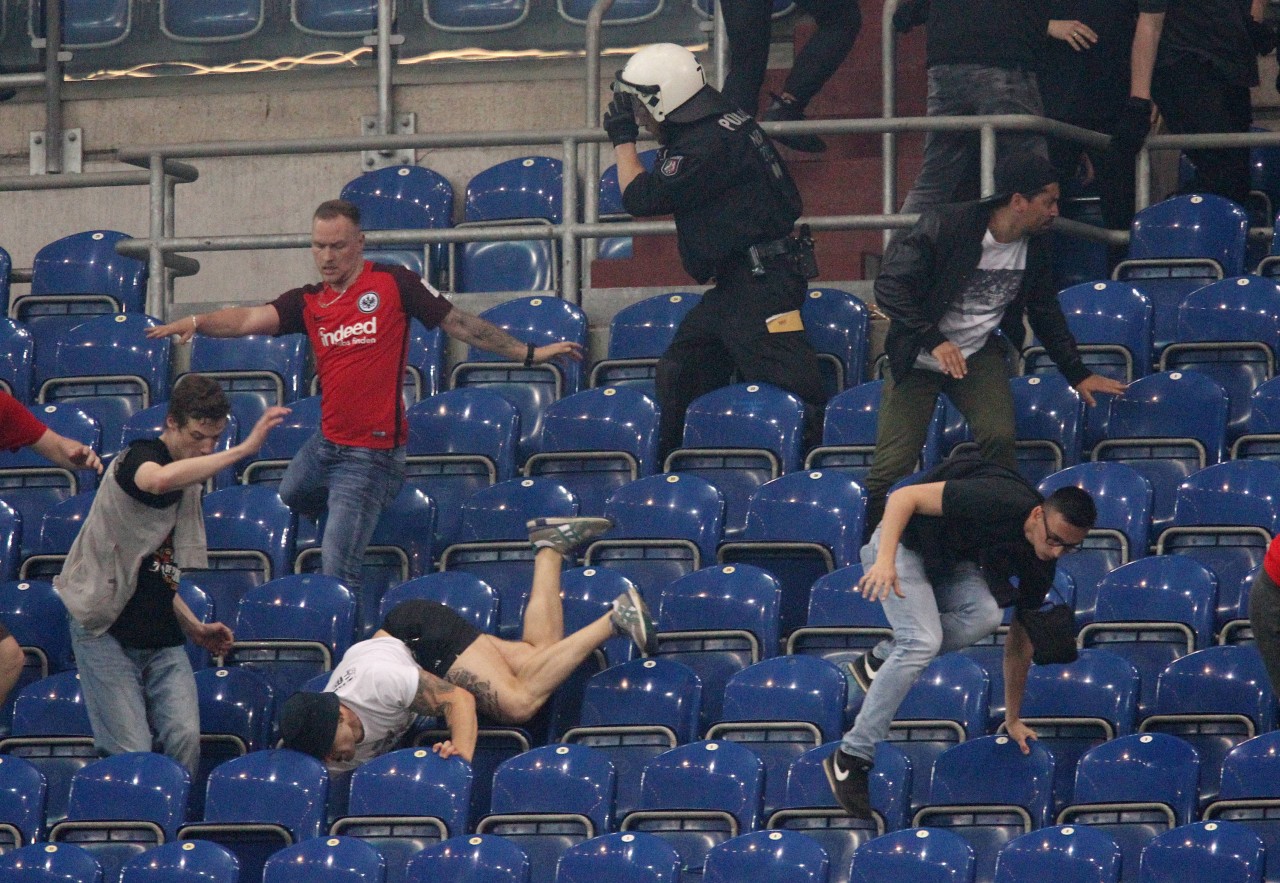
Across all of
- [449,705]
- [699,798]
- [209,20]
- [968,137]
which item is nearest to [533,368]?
[968,137]

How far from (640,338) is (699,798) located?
9.25ft

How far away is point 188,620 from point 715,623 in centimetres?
174

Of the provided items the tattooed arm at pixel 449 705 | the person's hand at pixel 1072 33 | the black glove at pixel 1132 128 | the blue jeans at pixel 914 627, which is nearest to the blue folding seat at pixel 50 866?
the tattooed arm at pixel 449 705

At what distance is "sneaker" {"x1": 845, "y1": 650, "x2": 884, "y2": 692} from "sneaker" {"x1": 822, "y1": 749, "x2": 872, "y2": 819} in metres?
0.32

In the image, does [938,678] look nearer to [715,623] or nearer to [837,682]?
[837,682]

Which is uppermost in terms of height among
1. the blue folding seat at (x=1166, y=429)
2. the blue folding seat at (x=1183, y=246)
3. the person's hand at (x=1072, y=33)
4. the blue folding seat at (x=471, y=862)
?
the person's hand at (x=1072, y=33)

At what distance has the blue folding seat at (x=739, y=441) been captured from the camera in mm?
9133

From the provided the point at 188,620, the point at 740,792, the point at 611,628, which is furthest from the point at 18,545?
the point at 740,792

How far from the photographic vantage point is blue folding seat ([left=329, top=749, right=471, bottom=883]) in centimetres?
778

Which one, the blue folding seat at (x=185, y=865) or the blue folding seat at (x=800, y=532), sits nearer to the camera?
the blue folding seat at (x=185, y=865)

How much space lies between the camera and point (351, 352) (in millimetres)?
9109

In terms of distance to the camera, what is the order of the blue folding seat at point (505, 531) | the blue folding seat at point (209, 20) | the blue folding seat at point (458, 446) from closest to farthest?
the blue folding seat at point (505, 531) → the blue folding seat at point (458, 446) → the blue folding seat at point (209, 20)

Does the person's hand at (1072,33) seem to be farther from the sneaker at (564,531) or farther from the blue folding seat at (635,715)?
the blue folding seat at (635,715)

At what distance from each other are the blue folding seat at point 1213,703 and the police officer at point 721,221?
195 centimetres
